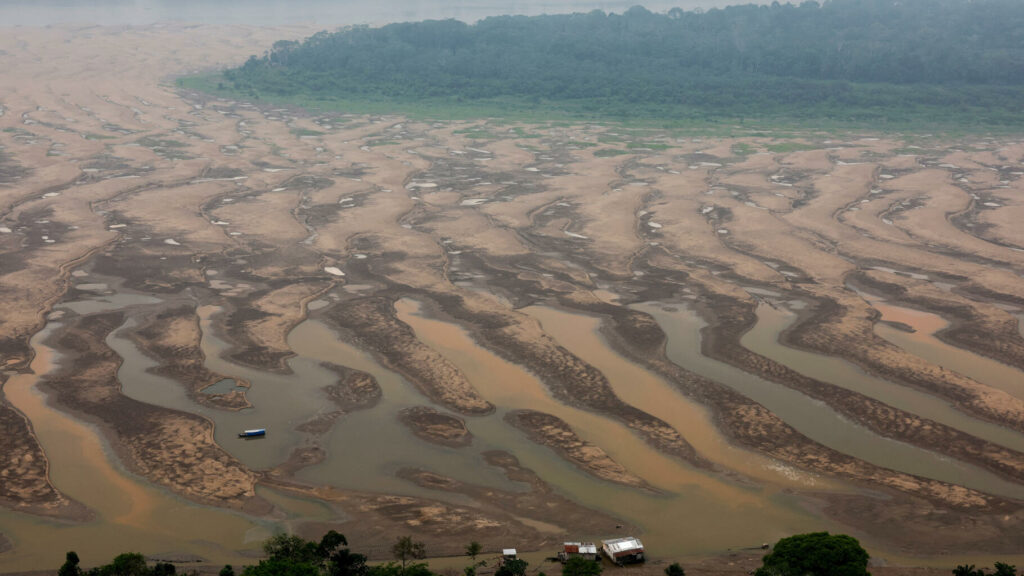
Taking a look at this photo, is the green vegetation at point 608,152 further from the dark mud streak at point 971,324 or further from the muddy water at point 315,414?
the muddy water at point 315,414

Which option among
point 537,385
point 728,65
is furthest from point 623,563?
point 728,65

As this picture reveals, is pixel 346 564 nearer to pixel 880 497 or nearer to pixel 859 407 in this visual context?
pixel 880 497

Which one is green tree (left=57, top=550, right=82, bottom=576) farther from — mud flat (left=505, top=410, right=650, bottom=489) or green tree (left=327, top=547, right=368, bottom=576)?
mud flat (left=505, top=410, right=650, bottom=489)

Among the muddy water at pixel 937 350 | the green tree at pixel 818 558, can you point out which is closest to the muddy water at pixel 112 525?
the green tree at pixel 818 558

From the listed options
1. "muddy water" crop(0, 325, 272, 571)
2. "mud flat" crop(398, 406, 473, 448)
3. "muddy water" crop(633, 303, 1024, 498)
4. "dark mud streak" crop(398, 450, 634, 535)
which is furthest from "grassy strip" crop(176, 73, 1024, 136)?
"muddy water" crop(0, 325, 272, 571)

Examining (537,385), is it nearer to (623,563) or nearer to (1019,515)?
(623,563)
